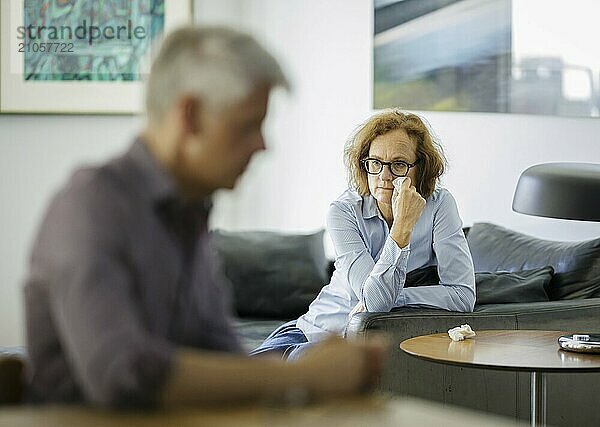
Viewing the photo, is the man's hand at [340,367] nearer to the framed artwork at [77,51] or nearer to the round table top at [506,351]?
the round table top at [506,351]

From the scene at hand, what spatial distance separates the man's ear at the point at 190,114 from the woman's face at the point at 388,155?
2122 mm

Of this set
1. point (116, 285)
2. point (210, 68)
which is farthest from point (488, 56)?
point (116, 285)

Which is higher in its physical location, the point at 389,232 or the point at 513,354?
the point at 389,232

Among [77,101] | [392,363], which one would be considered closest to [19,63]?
[77,101]

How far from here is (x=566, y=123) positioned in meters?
4.15

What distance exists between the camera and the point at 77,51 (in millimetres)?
5414

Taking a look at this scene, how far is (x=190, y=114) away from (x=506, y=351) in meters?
1.74

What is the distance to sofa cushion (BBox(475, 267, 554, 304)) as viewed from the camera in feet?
11.6

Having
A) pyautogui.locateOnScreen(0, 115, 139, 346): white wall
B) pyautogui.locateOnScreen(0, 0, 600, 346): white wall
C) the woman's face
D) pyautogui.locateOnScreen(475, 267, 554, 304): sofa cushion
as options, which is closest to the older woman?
the woman's face

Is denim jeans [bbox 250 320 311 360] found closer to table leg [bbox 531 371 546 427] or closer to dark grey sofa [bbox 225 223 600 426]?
dark grey sofa [bbox 225 223 600 426]

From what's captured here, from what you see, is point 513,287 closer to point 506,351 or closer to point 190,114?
point 506,351

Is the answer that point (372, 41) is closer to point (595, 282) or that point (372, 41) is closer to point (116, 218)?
point (595, 282)

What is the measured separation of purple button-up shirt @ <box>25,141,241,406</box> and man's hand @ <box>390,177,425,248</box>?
185cm

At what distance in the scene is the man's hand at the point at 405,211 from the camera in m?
3.23
